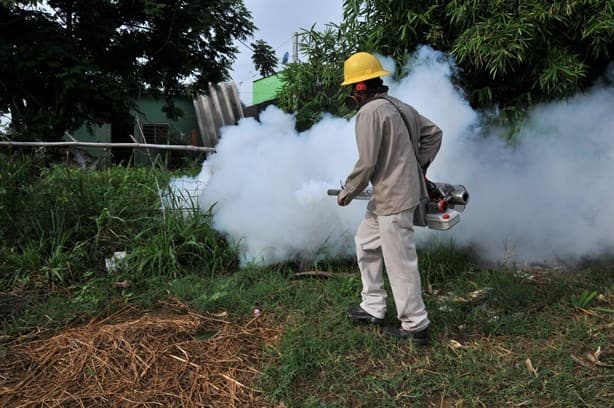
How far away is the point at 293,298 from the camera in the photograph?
3881mm

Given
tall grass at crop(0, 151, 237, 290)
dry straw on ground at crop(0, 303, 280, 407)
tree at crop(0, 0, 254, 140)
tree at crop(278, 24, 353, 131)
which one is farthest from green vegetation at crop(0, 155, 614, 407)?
tree at crop(0, 0, 254, 140)

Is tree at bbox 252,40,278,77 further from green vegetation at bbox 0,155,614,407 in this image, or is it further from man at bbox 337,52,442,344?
man at bbox 337,52,442,344

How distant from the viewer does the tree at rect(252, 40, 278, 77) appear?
14.6m

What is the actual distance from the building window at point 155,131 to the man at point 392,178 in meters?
13.7

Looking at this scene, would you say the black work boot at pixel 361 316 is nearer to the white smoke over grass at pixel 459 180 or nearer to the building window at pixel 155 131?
the white smoke over grass at pixel 459 180

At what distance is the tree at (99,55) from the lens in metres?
10.2

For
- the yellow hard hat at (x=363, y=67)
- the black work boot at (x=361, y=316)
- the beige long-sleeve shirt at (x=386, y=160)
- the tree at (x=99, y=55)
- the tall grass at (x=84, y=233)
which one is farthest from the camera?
the tree at (x=99, y=55)

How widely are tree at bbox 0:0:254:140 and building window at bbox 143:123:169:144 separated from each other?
270 cm

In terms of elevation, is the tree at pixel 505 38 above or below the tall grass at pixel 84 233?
above

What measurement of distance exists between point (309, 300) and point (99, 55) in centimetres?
1021

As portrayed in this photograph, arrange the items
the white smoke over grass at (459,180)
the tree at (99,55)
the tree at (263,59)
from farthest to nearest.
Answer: the tree at (263,59), the tree at (99,55), the white smoke over grass at (459,180)

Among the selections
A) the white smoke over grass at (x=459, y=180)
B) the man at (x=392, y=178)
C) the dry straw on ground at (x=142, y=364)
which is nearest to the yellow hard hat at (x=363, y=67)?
the man at (x=392, y=178)

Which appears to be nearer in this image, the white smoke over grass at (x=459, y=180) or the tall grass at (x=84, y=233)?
the tall grass at (x=84, y=233)

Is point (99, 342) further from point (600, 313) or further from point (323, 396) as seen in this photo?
point (600, 313)
